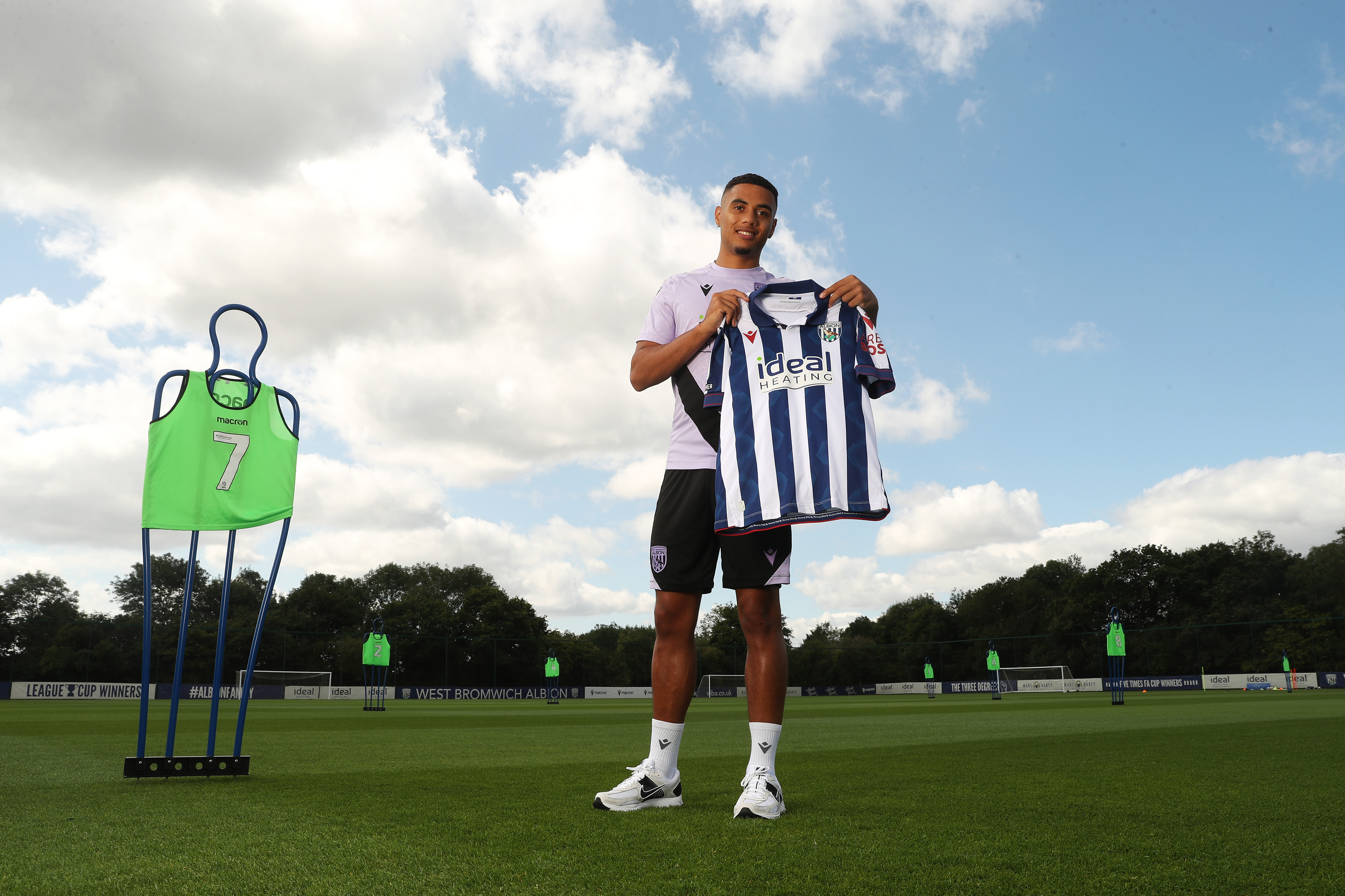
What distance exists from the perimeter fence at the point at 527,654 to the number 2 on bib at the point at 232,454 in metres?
34.7

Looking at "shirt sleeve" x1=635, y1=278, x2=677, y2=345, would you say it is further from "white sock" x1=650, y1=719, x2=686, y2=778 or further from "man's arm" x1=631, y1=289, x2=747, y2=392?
"white sock" x1=650, y1=719, x2=686, y2=778

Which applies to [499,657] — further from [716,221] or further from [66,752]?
[716,221]

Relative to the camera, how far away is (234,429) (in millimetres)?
3844

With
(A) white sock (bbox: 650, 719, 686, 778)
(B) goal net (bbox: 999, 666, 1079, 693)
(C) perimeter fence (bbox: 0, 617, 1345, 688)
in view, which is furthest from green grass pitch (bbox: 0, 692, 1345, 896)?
(B) goal net (bbox: 999, 666, 1079, 693)

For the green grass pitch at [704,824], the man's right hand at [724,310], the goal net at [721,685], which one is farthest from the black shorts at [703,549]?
the goal net at [721,685]

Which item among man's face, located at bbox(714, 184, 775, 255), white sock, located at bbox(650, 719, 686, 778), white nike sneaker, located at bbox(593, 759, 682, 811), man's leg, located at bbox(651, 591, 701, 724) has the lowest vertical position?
white nike sneaker, located at bbox(593, 759, 682, 811)

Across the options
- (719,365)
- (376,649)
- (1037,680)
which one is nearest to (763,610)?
(719,365)

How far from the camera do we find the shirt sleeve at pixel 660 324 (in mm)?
3115

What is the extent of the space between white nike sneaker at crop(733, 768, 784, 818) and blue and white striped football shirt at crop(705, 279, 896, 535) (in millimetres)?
736

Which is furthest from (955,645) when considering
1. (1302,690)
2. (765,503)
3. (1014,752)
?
(765,503)

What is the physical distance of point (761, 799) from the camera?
8.05ft

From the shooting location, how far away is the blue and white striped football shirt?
2791 mm

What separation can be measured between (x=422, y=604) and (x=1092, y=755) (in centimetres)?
5892

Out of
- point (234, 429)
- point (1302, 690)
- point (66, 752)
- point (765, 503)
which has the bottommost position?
point (1302, 690)
